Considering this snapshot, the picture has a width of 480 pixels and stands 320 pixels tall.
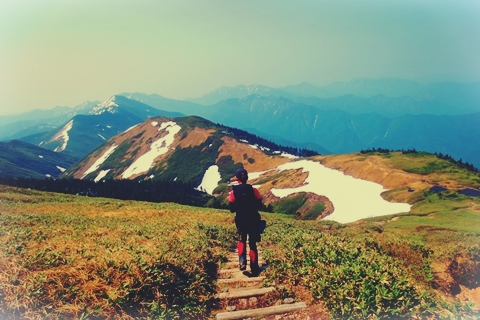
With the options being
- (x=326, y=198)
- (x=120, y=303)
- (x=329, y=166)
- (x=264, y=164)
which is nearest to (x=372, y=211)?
(x=326, y=198)

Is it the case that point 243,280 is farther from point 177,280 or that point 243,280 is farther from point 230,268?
point 177,280

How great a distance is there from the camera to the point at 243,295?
9.59 metres

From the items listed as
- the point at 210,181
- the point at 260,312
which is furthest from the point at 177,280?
the point at 210,181

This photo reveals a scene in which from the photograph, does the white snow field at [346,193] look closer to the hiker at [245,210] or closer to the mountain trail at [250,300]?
the hiker at [245,210]

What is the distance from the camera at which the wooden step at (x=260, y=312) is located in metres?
8.48

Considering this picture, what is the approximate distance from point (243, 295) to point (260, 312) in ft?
3.29

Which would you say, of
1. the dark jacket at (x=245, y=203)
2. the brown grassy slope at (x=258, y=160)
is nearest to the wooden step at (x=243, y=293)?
the dark jacket at (x=245, y=203)

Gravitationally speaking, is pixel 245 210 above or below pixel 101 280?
above

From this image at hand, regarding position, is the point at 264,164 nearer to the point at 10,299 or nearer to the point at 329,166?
the point at 329,166

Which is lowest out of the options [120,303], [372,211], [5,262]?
[372,211]

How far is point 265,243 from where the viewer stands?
17203mm

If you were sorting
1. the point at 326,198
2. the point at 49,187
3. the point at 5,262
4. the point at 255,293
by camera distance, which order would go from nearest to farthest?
the point at 5,262 → the point at 255,293 → the point at 326,198 → the point at 49,187

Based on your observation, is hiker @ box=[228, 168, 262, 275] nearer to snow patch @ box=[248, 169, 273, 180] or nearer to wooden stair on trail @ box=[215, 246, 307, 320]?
wooden stair on trail @ box=[215, 246, 307, 320]

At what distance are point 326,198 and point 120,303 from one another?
92843 mm
